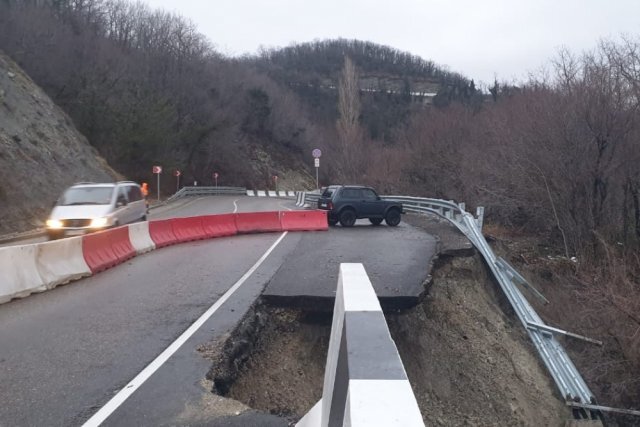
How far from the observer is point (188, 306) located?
936 cm

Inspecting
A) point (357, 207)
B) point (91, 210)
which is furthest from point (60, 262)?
point (357, 207)

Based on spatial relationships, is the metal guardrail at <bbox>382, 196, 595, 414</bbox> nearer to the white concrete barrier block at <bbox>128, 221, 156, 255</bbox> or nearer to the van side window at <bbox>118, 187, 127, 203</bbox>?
the white concrete barrier block at <bbox>128, 221, 156, 255</bbox>

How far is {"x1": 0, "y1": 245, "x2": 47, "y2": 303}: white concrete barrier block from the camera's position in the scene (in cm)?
998

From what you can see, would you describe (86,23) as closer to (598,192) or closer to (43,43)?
(43,43)

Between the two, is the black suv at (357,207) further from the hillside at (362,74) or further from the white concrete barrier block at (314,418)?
the hillside at (362,74)

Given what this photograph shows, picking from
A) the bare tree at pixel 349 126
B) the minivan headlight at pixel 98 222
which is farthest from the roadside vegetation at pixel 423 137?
the minivan headlight at pixel 98 222

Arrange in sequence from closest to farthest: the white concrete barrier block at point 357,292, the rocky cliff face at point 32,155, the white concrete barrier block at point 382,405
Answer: the white concrete barrier block at point 382,405 < the white concrete barrier block at point 357,292 < the rocky cliff face at point 32,155

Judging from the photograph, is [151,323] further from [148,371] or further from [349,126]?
[349,126]

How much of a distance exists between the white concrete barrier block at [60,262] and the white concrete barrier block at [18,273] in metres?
0.17

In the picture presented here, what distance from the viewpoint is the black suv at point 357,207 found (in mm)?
23016

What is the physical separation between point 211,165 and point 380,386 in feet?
243

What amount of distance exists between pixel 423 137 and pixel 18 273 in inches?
1184

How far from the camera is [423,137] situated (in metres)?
37.4

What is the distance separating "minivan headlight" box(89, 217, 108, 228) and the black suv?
30.3 ft
